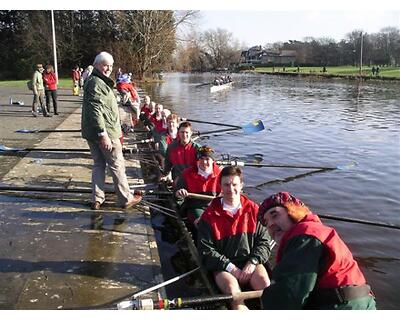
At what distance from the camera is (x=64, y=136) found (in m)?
13.4

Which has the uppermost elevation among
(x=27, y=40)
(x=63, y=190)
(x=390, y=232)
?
(x=27, y=40)

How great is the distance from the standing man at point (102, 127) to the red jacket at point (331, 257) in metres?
4.07

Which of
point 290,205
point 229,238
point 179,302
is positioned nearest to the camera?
point 290,205

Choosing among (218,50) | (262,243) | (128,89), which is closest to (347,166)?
(262,243)

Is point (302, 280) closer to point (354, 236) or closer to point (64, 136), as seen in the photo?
point (354, 236)

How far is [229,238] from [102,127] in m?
2.66

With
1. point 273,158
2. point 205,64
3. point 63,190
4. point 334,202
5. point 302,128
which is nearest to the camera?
point 63,190

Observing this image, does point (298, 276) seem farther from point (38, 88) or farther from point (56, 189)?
point (38, 88)

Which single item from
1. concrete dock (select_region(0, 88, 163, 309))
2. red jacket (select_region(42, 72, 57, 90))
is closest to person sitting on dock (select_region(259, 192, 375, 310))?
concrete dock (select_region(0, 88, 163, 309))

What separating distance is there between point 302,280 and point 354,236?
16.9ft

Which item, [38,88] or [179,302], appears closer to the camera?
[179,302]

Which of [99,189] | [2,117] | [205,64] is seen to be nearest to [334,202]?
[99,189]

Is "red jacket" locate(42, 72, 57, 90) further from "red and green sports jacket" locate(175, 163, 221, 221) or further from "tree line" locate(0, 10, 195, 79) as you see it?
"tree line" locate(0, 10, 195, 79)

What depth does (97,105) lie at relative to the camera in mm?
6168
